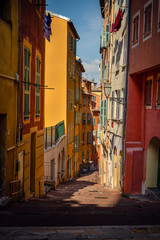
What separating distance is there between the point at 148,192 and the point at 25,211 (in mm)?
7648

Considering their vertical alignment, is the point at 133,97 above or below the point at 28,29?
below

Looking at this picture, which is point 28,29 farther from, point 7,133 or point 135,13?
point 135,13

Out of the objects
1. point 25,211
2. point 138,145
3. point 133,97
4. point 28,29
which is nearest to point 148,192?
point 138,145

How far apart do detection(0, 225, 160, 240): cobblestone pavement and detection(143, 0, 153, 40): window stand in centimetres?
826

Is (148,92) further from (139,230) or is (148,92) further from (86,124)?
(86,124)

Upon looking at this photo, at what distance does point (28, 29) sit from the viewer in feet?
37.9

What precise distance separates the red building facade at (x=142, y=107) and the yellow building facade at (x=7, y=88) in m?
5.36

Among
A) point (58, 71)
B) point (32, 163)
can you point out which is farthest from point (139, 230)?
point (58, 71)

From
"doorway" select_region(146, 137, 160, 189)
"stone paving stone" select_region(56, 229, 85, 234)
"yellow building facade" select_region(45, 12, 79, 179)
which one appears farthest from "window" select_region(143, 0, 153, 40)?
"yellow building facade" select_region(45, 12, 79, 179)

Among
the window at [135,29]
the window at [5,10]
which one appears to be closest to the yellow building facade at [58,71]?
the window at [135,29]

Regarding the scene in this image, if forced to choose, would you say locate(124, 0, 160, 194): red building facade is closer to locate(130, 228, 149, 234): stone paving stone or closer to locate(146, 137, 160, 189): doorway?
locate(146, 137, 160, 189): doorway

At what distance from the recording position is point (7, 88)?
359 inches

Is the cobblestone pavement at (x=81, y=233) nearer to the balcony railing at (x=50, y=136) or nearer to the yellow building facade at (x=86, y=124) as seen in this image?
the balcony railing at (x=50, y=136)

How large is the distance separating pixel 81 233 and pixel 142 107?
391 inches
